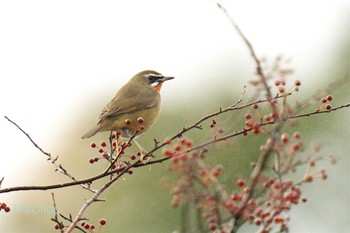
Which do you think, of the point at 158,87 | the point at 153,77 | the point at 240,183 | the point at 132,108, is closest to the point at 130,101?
the point at 132,108

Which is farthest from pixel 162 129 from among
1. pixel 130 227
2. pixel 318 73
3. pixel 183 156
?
pixel 183 156

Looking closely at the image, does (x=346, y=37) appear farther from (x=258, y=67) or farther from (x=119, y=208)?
(x=258, y=67)

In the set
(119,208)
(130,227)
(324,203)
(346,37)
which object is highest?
(346,37)

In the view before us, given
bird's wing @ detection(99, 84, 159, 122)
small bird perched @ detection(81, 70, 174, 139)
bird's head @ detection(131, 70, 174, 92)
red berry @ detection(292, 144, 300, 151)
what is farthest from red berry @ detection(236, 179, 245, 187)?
bird's head @ detection(131, 70, 174, 92)

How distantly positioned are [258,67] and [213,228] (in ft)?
1.54

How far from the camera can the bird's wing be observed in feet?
17.0

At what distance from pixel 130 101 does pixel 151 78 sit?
0.78 meters

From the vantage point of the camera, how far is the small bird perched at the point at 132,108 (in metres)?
4.98

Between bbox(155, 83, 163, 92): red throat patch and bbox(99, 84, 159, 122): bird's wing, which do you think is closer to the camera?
bbox(99, 84, 159, 122): bird's wing

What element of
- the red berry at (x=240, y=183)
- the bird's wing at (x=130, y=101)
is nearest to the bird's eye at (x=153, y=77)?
the bird's wing at (x=130, y=101)

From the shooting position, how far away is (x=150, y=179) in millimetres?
15359

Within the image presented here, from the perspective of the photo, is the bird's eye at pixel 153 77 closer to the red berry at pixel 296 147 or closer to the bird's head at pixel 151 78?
the bird's head at pixel 151 78

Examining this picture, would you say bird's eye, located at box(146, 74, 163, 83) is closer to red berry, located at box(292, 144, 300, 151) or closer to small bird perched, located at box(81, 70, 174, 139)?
small bird perched, located at box(81, 70, 174, 139)

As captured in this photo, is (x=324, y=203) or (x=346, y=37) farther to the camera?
(x=346, y=37)
